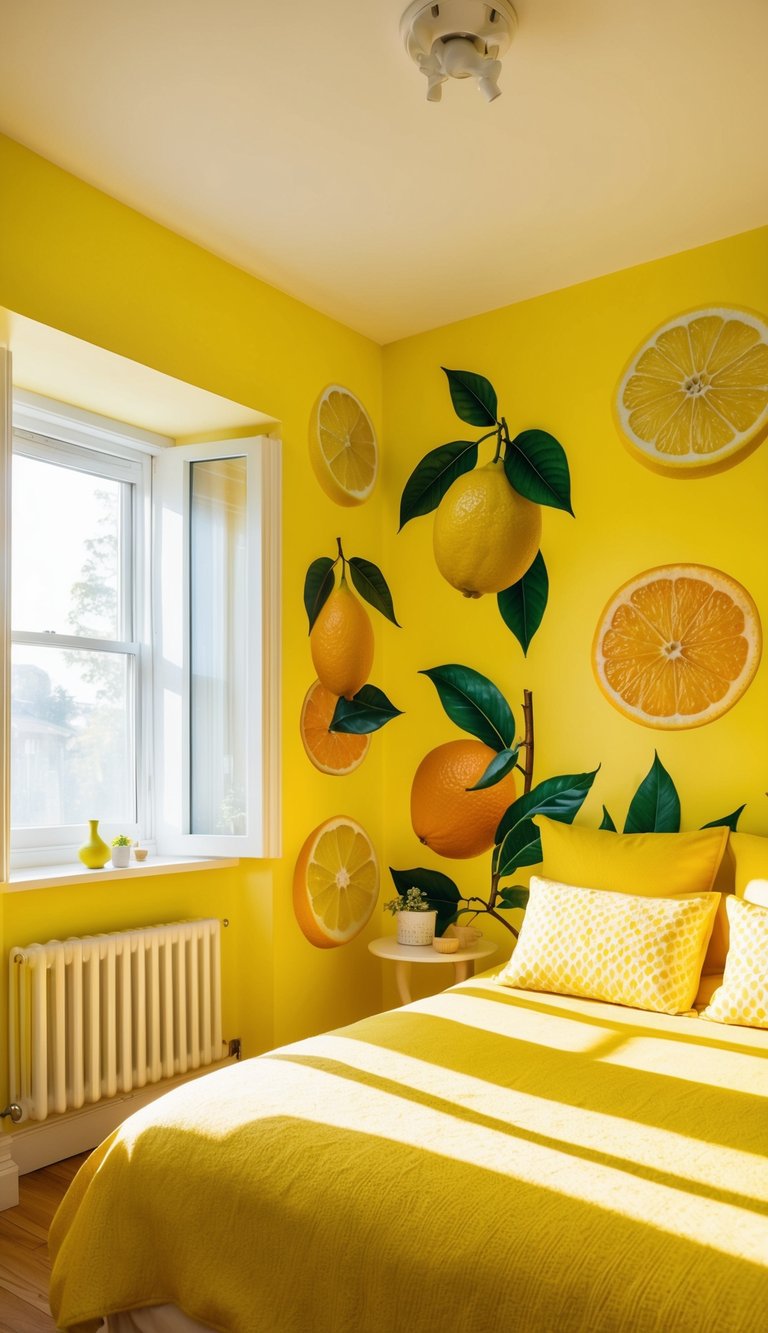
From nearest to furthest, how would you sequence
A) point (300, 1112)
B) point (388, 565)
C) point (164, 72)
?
point (300, 1112) → point (164, 72) → point (388, 565)

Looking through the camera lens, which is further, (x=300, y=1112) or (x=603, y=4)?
(x=603, y=4)

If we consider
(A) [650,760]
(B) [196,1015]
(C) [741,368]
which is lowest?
(B) [196,1015]

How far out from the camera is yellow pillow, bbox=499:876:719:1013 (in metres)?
2.51

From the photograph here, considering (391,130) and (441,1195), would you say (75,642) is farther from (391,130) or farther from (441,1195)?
(441,1195)

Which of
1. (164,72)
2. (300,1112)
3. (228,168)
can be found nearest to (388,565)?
(228,168)

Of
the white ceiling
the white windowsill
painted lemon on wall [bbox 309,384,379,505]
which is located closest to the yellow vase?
the white windowsill

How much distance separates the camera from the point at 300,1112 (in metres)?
1.81

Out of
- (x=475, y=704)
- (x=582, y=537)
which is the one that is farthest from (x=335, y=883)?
(x=582, y=537)

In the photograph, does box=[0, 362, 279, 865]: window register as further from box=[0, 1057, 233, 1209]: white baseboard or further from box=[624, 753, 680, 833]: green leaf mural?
box=[624, 753, 680, 833]: green leaf mural

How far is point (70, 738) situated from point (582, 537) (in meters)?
1.80

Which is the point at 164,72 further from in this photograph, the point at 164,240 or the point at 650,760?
the point at 650,760

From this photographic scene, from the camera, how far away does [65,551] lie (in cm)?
322

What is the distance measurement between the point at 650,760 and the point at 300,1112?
1740mm

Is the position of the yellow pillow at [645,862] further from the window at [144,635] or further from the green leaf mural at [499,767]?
the window at [144,635]
